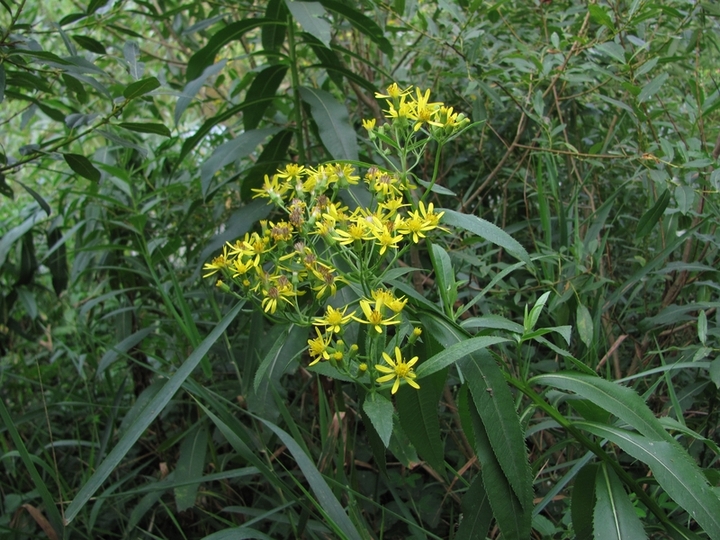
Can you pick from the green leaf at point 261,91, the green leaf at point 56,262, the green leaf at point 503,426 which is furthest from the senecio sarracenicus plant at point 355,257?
the green leaf at point 56,262

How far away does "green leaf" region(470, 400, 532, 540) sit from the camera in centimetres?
106

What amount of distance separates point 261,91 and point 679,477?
153 centimetres

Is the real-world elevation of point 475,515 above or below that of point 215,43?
below

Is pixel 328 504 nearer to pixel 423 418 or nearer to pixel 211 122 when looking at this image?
pixel 423 418

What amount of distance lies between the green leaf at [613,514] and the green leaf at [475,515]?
185mm

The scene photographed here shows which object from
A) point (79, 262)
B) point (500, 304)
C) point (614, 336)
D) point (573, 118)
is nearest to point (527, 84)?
point (573, 118)

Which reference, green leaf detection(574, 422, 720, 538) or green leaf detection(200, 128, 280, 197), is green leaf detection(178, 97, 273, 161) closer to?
green leaf detection(200, 128, 280, 197)

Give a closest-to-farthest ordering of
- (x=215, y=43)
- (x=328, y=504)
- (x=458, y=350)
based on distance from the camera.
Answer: (x=458, y=350)
(x=328, y=504)
(x=215, y=43)

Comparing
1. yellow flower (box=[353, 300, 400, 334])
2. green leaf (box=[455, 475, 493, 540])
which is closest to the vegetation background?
green leaf (box=[455, 475, 493, 540])

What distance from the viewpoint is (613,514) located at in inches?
42.4

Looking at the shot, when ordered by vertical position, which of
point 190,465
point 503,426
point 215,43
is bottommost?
point 190,465

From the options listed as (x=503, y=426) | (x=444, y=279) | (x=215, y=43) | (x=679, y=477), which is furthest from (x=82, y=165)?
(x=679, y=477)

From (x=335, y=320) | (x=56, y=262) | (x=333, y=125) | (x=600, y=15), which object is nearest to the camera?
(x=335, y=320)

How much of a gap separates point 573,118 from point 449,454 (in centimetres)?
128
